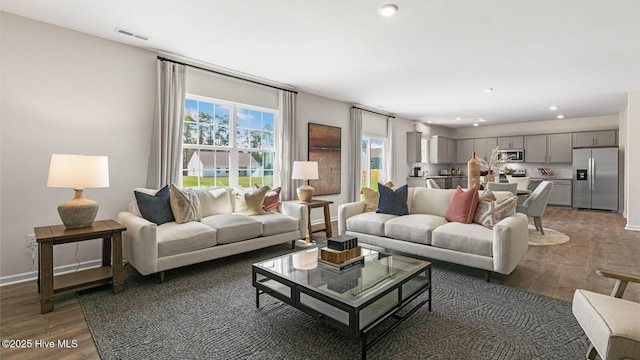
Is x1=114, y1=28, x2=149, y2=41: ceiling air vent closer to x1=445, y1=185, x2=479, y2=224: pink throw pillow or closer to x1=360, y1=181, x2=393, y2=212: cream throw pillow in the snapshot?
x1=360, y1=181, x2=393, y2=212: cream throw pillow

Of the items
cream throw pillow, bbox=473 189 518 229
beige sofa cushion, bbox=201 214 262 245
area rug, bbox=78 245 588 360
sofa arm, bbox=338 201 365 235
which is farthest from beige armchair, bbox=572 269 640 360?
beige sofa cushion, bbox=201 214 262 245

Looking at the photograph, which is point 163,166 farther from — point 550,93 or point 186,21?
point 550,93

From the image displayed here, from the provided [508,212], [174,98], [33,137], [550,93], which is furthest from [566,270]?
[33,137]

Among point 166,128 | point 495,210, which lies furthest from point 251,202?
point 495,210

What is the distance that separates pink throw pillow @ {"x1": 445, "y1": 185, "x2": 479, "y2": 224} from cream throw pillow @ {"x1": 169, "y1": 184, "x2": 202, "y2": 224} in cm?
303

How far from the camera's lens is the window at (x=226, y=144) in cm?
415

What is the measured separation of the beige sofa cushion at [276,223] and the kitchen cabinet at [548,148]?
837 centimetres

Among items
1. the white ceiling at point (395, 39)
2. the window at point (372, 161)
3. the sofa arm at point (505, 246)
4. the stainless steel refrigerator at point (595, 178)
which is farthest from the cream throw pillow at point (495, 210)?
the stainless steel refrigerator at point (595, 178)

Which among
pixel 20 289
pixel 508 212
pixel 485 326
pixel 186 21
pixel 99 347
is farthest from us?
pixel 508 212

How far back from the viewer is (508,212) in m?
3.20

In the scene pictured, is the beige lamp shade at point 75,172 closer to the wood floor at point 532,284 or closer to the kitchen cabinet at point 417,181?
A: the wood floor at point 532,284

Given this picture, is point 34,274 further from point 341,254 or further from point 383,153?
point 383,153

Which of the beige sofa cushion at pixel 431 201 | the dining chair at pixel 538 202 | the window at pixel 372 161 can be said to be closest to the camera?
the beige sofa cushion at pixel 431 201

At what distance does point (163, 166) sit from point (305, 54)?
2251 millimetres
